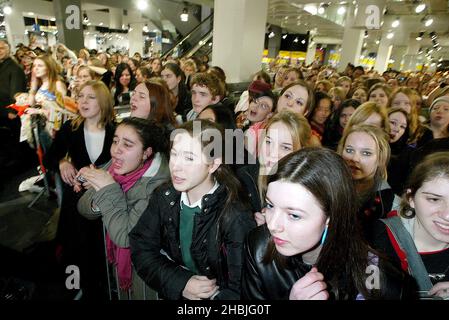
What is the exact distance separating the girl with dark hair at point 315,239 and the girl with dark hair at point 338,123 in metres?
2.72

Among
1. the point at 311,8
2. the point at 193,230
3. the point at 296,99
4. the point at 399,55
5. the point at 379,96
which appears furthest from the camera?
the point at 399,55

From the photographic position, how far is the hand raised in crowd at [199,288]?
143cm

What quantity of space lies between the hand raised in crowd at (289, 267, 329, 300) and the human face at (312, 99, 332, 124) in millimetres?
2971

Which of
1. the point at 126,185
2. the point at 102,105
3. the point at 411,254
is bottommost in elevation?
the point at 411,254

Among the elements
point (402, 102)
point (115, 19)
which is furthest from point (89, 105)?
point (115, 19)

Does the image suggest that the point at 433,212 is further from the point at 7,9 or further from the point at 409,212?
the point at 7,9

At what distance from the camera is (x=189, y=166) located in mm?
1589

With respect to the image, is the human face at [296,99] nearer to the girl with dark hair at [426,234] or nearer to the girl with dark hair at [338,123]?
the girl with dark hair at [338,123]

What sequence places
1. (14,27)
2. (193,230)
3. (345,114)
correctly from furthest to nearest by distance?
(14,27)
(345,114)
(193,230)

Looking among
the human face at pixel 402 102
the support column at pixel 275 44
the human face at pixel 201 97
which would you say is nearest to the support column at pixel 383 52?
the support column at pixel 275 44

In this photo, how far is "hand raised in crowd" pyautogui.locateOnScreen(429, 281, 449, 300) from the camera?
4.38 ft

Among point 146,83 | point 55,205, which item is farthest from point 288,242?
point 55,205

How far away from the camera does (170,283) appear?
149 cm

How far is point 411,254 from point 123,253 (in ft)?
5.40
